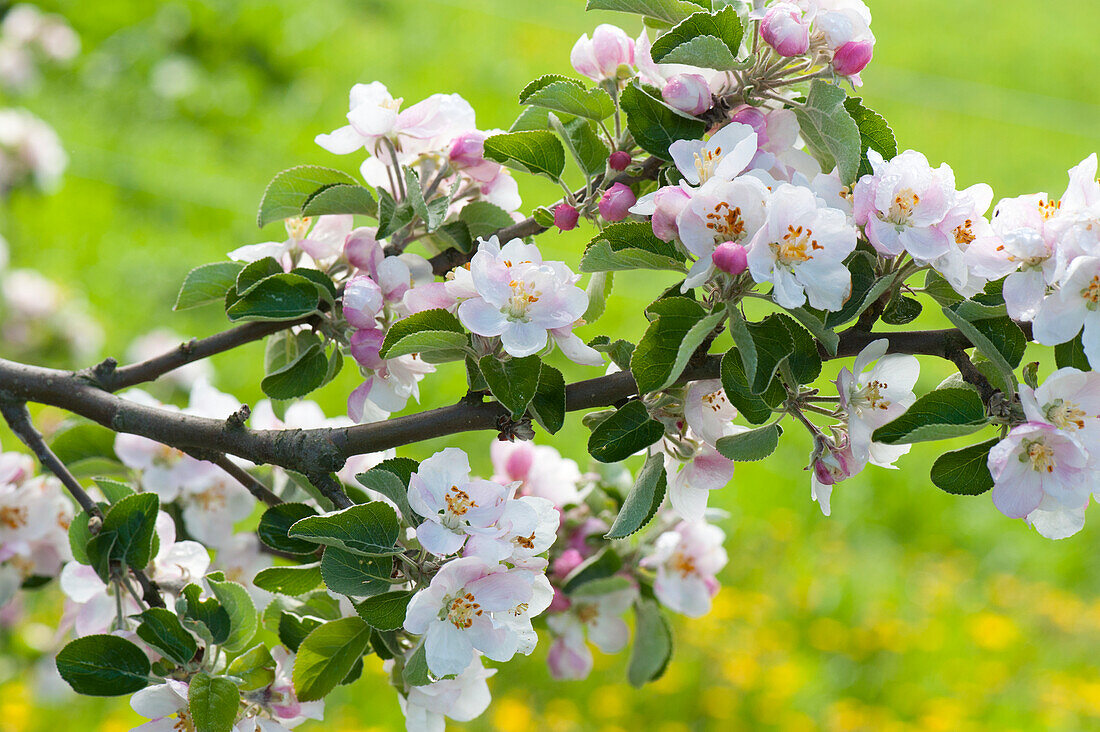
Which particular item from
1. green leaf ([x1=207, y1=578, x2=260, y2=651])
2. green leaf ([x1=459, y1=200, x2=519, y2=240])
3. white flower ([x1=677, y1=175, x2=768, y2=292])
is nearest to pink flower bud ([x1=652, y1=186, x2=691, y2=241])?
white flower ([x1=677, y1=175, x2=768, y2=292])

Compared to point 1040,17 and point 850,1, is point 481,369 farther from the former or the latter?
point 1040,17

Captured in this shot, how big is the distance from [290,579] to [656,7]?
0.52 meters

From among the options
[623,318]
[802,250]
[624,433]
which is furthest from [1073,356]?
[623,318]

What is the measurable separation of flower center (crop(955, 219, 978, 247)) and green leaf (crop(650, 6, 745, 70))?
0.19 meters

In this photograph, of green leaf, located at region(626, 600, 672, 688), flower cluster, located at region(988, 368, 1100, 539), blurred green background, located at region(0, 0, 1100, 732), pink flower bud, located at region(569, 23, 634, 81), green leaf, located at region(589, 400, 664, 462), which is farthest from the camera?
blurred green background, located at region(0, 0, 1100, 732)

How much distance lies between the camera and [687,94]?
2.50ft

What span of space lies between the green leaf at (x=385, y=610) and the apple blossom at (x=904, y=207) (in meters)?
0.39

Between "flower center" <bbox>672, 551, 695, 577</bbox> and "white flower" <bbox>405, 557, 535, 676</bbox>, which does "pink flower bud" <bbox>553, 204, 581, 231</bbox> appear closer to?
"white flower" <bbox>405, 557, 535, 676</bbox>

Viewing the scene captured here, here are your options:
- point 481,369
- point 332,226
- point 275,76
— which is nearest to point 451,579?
point 481,369

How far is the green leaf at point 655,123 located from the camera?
767 millimetres

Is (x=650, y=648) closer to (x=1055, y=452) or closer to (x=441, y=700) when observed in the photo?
(x=441, y=700)

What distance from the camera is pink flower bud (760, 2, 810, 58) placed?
2.39ft

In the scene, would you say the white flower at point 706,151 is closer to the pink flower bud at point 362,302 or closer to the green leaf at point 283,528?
the pink flower bud at point 362,302

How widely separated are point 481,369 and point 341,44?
398 cm
